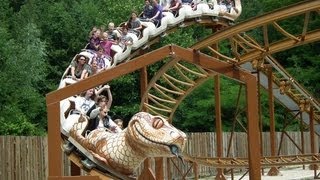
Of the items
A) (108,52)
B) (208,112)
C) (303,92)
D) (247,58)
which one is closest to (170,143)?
(247,58)

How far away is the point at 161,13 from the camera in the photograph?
16.0 metres

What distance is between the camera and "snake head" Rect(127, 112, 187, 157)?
8094 mm


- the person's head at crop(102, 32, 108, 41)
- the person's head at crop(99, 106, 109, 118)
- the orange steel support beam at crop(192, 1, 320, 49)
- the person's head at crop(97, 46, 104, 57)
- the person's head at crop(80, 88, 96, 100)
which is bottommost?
the person's head at crop(99, 106, 109, 118)

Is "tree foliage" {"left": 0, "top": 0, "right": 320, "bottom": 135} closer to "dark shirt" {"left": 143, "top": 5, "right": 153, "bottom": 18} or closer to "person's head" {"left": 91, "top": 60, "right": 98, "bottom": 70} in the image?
"dark shirt" {"left": 143, "top": 5, "right": 153, "bottom": 18}

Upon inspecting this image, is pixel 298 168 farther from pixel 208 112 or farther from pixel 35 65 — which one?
pixel 35 65

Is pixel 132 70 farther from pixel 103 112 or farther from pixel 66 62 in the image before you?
pixel 66 62

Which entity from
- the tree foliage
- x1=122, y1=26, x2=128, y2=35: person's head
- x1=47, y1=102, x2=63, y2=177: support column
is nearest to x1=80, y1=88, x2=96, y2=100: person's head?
x1=122, y1=26, x2=128, y2=35: person's head

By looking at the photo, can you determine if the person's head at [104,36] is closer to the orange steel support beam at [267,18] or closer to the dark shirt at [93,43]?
the dark shirt at [93,43]

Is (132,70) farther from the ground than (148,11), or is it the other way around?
(148,11)

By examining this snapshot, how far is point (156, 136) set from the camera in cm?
826

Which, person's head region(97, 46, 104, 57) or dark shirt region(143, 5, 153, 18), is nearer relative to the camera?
person's head region(97, 46, 104, 57)

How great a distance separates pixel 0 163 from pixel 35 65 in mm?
10737

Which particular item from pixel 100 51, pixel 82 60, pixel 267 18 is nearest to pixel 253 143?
pixel 267 18

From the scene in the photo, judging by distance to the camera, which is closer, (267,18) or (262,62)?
(267,18)
